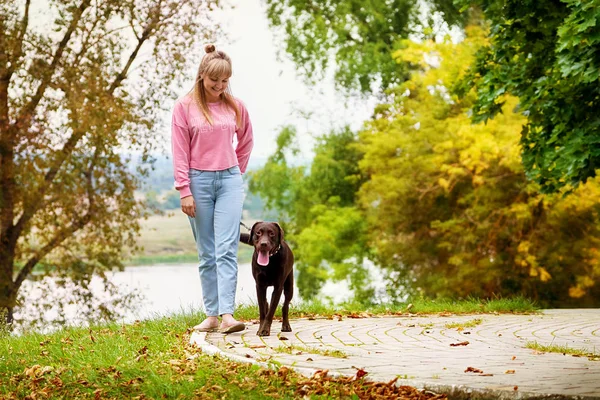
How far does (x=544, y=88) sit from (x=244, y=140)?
5.82m

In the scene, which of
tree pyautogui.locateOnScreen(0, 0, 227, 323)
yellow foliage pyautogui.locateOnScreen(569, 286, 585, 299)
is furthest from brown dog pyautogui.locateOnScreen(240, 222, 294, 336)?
yellow foliage pyautogui.locateOnScreen(569, 286, 585, 299)

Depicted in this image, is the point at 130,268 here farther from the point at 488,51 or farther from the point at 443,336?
the point at 443,336

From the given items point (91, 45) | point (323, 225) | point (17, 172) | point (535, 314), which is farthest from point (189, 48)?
point (323, 225)

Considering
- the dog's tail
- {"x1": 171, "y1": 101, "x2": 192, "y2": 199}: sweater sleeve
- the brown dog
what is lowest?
the brown dog

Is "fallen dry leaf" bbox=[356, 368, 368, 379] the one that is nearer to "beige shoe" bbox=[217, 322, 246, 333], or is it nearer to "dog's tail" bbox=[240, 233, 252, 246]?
"beige shoe" bbox=[217, 322, 246, 333]

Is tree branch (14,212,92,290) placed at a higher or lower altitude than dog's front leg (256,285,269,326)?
higher

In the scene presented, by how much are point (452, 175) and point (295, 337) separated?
16297 millimetres

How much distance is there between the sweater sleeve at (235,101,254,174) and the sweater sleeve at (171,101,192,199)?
1.74 feet

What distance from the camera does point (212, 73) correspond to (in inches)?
283

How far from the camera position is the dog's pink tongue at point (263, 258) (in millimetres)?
6758

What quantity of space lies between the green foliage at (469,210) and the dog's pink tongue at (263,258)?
14009 millimetres

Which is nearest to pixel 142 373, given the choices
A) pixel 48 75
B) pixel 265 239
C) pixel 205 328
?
pixel 265 239

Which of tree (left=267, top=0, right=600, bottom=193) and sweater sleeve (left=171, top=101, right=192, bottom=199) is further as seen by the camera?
tree (left=267, top=0, right=600, bottom=193)

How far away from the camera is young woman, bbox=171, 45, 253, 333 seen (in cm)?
733
